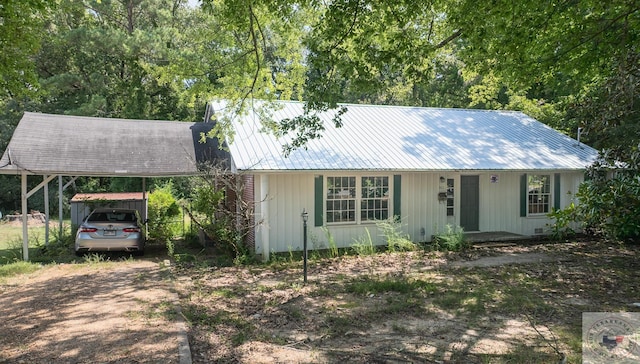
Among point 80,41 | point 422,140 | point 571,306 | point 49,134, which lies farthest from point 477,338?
point 80,41

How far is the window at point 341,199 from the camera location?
1254 centimetres

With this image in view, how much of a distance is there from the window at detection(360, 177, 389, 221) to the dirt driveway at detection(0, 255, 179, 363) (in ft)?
19.9

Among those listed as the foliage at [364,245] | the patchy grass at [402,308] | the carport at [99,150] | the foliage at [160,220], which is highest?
the carport at [99,150]

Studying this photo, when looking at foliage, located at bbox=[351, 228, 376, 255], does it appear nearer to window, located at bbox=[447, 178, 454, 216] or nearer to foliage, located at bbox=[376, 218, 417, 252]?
foliage, located at bbox=[376, 218, 417, 252]

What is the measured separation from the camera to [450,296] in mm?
7656

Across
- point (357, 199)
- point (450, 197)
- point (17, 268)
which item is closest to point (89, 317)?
point (17, 268)

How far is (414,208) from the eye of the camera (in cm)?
1347

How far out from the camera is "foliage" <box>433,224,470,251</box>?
1232 centimetres

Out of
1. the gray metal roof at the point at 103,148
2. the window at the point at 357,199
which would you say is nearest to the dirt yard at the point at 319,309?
the window at the point at 357,199

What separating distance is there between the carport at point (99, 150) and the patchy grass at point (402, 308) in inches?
152

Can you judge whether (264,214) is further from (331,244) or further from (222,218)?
(331,244)

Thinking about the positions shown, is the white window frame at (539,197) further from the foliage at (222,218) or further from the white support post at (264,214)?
the foliage at (222,218)

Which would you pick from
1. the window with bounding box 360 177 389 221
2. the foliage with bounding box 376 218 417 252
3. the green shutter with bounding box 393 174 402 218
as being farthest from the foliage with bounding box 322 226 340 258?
the green shutter with bounding box 393 174 402 218

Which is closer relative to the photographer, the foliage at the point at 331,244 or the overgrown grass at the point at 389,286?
the overgrown grass at the point at 389,286
